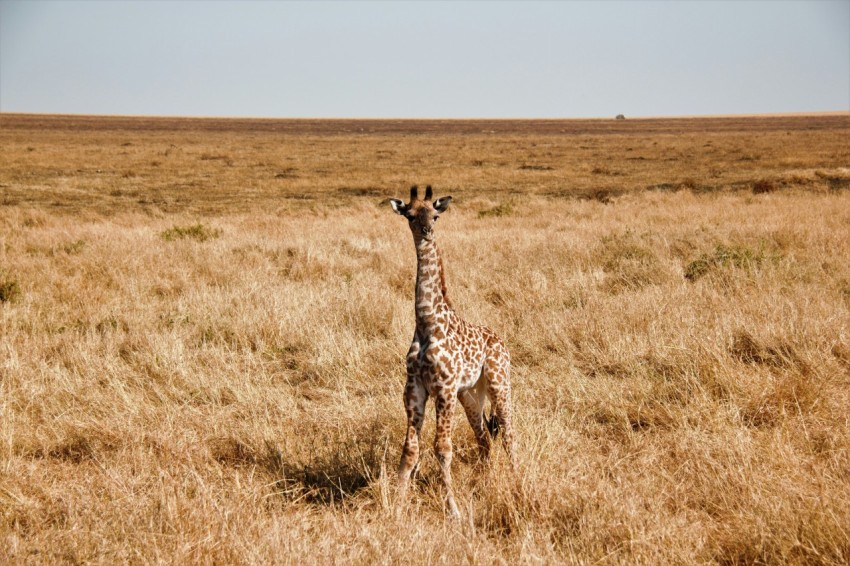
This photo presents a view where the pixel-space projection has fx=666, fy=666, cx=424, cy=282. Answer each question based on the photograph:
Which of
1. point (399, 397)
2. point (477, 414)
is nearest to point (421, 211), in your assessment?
point (477, 414)

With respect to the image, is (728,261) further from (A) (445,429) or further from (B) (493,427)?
(A) (445,429)

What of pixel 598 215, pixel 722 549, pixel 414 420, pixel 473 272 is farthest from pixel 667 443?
pixel 598 215

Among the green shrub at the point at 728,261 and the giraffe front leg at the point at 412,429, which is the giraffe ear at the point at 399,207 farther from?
the green shrub at the point at 728,261

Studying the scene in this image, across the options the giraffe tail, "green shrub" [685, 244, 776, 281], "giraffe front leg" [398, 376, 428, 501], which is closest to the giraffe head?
"giraffe front leg" [398, 376, 428, 501]

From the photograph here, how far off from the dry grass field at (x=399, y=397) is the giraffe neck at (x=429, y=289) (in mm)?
931

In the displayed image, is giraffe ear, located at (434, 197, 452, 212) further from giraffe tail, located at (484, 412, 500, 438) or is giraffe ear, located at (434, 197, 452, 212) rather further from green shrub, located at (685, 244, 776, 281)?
green shrub, located at (685, 244, 776, 281)

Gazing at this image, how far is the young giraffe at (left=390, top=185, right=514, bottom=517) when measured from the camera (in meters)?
3.59

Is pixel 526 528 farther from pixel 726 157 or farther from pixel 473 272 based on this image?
pixel 726 157

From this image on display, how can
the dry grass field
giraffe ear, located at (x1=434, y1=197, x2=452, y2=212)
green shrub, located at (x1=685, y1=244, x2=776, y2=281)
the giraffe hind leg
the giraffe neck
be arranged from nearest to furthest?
the dry grass field < giraffe ear, located at (x1=434, y1=197, x2=452, y2=212) < the giraffe neck < the giraffe hind leg < green shrub, located at (x1=685, y1=244, x2=776, y2=281)

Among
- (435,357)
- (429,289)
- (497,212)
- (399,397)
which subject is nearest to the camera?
(435,357)

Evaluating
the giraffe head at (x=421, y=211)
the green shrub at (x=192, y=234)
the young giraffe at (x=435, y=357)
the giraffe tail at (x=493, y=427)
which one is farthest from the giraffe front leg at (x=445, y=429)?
the green shrub at (x=192, y=234)

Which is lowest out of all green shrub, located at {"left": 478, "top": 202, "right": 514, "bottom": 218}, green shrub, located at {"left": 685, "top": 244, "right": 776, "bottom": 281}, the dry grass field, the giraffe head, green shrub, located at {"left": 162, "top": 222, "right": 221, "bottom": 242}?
the dry grass field

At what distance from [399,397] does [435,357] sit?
6.72ft

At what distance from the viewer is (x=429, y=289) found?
3.77 meters
